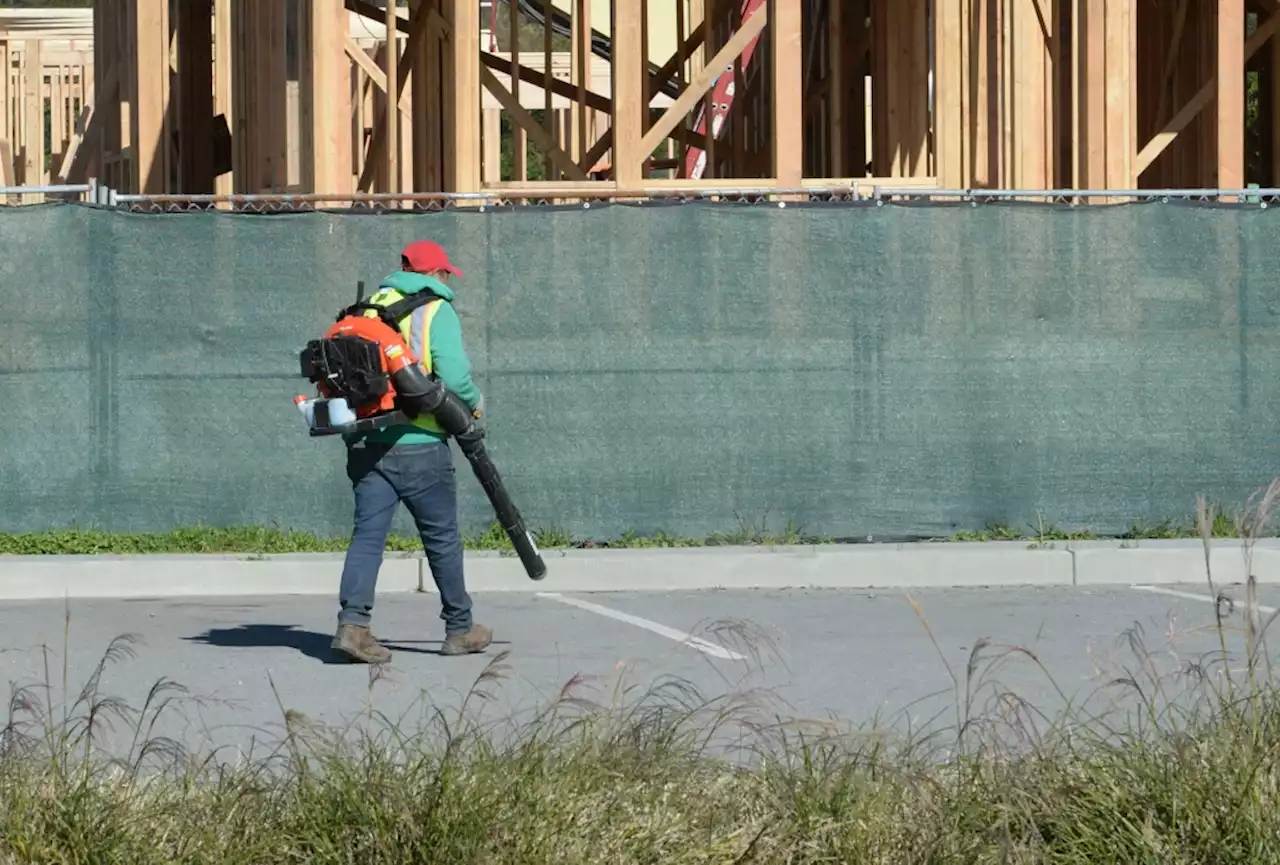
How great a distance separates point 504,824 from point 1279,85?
16.0 meters

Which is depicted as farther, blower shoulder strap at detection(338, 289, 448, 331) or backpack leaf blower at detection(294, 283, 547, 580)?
blower shoulder strap at detection(338, 289, 448, 331)

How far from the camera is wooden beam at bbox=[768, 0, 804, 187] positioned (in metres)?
14.9

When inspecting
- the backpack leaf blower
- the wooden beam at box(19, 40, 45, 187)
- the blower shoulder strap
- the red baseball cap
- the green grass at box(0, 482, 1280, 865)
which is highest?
the wooden beam at box(19, 40, 45, 187)

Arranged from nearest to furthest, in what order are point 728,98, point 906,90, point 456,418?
point 456,418, point 906,90, point 728,98

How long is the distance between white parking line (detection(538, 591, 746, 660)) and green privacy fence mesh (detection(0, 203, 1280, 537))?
1313 mm

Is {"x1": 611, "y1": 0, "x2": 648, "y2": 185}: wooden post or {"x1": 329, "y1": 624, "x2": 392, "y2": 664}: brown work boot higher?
{"x1": 611, "y1": 0, "x2": 648, "y2": 185}: wooden post

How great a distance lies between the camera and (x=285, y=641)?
10500 mm

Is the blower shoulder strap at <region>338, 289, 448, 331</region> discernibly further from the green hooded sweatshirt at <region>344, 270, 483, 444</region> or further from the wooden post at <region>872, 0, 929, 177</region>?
the wooden post at <region>872, 0, 929, 177</region>

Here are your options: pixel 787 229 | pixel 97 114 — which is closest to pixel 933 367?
pixel 787 229

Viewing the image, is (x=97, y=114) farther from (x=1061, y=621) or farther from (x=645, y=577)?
(x=1061, y=621)

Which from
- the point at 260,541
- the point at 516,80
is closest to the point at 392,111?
the point at 516,80

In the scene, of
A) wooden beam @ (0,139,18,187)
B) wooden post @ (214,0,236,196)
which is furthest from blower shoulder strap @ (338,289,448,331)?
wooden beam @ (0,139,18,187)

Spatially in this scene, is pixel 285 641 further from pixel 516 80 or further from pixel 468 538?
pixel 516 80

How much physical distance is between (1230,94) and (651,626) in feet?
22.9
